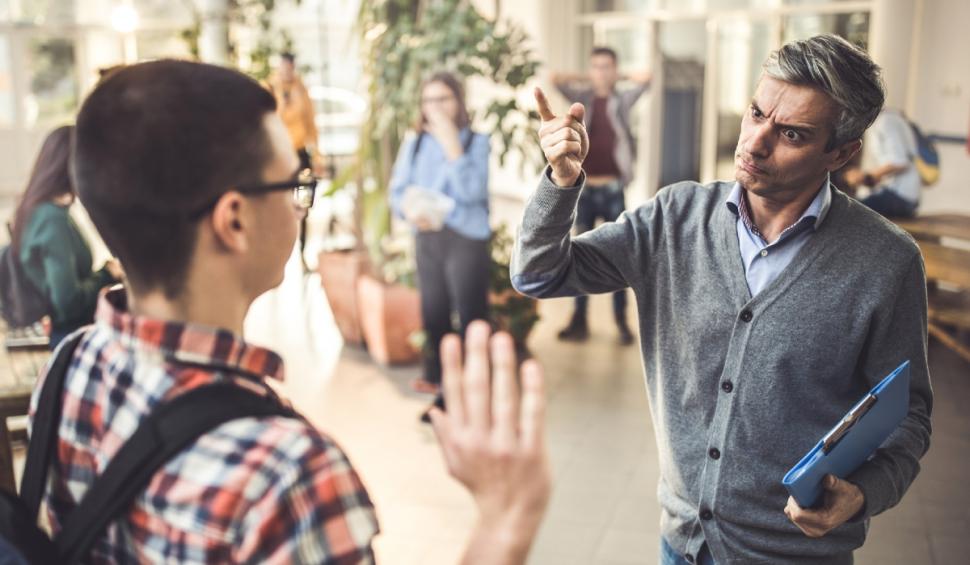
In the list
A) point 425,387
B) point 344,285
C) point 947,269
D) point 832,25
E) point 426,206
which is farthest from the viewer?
point 832,25

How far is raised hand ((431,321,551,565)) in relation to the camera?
2.69 ft

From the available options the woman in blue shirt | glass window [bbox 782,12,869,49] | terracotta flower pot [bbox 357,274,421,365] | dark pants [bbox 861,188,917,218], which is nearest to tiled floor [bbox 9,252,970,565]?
terracotta flower pot [bbox 357,274,421,365]

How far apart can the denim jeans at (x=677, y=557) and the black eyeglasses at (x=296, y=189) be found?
974mm

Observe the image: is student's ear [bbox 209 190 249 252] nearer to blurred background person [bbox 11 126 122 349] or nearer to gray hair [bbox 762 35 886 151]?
gray hair [bbox 762 35 886 151]

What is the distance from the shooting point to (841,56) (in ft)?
4.75

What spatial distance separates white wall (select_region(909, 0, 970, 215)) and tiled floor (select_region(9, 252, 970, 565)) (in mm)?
1421

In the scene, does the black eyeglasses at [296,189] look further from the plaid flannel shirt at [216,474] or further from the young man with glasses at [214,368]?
the plaid flannel shirt at [216,474]

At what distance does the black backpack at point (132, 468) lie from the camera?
0.82 metres

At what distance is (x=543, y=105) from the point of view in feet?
4.77

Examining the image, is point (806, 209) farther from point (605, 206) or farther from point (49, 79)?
point (49, 79)

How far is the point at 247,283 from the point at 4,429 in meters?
1.56

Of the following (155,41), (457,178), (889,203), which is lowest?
(889,203)

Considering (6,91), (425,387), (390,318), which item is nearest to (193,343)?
(425,387)

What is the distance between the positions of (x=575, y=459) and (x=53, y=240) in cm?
236
